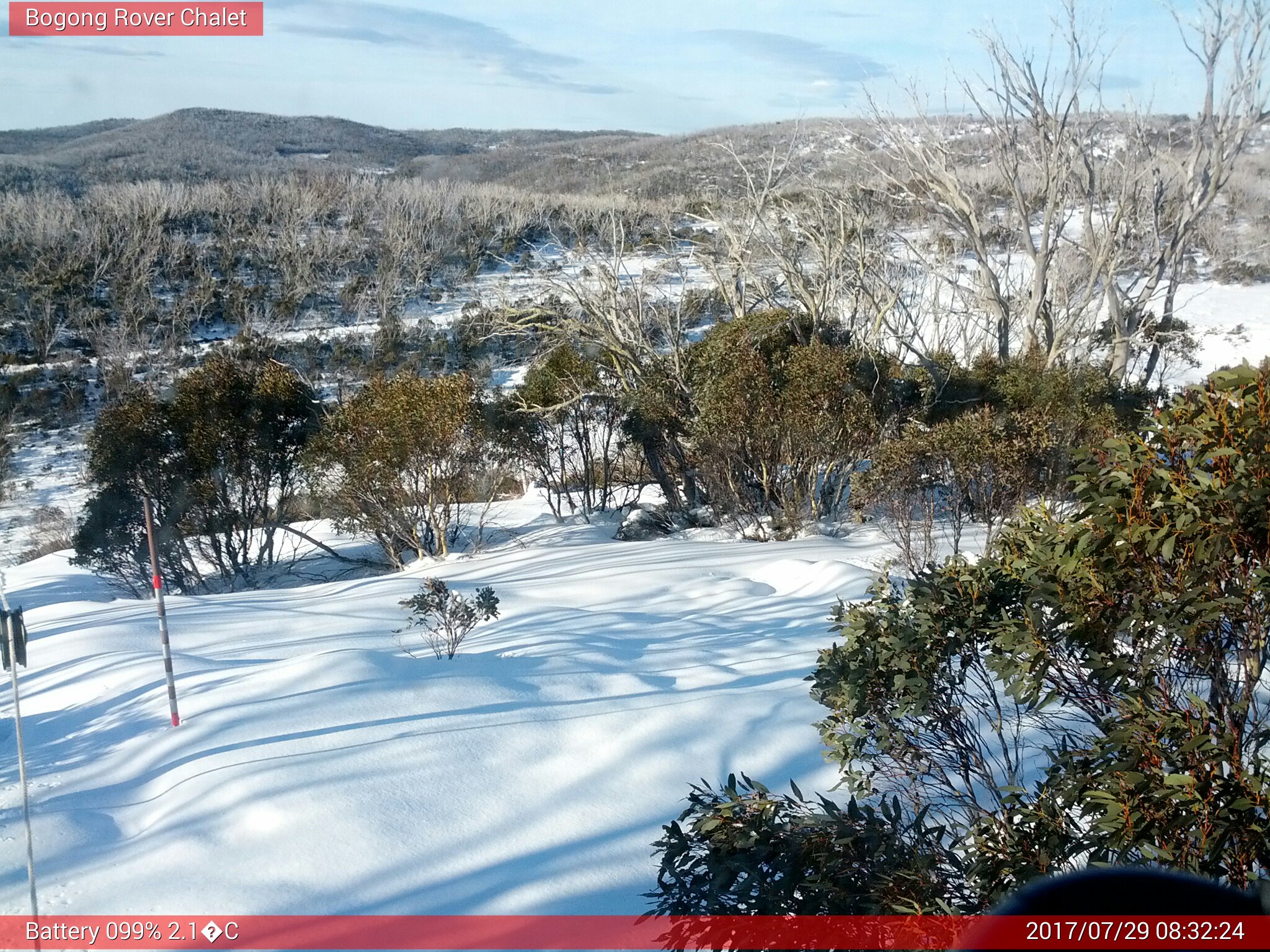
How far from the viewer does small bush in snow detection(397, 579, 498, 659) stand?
661 cm

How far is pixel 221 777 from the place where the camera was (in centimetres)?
450

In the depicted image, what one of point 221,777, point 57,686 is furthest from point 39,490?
point 221,777

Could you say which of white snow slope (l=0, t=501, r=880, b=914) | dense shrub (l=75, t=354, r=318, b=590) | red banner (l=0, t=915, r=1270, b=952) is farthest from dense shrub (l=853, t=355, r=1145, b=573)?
dense shrub (l=75, t=354, r=318, b=590)

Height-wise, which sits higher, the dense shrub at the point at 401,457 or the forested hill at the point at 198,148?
the forested hill at the point at 198,148

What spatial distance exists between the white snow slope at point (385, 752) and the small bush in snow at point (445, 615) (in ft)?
0.68

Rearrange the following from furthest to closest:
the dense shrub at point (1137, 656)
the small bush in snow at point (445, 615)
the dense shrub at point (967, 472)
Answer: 1. the dense shrub at point (967, 472)
2. the small bush in snow at point (445, 615)
3. the dense shrub at point (1137, 656)

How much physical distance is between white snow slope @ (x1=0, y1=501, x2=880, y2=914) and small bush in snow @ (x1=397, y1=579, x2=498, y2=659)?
0.21 m

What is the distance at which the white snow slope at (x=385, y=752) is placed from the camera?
12.3 ft

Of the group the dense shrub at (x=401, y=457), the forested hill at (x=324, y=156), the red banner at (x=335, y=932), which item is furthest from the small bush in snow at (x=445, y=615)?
the forested hill at (x=324, y=156)

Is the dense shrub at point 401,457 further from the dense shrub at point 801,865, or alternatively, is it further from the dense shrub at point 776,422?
the dense shrub at point 801,865

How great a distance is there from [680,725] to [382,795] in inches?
63.0

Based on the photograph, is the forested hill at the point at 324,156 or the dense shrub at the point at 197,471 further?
the forested hill at the point at 324,156

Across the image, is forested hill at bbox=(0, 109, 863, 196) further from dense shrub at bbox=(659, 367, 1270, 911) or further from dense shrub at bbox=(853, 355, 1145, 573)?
dense shrub at bbox=(659, 367, 1270, 911)

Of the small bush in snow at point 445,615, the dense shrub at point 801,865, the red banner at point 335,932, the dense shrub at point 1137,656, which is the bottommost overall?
the red banner at point 335,932
